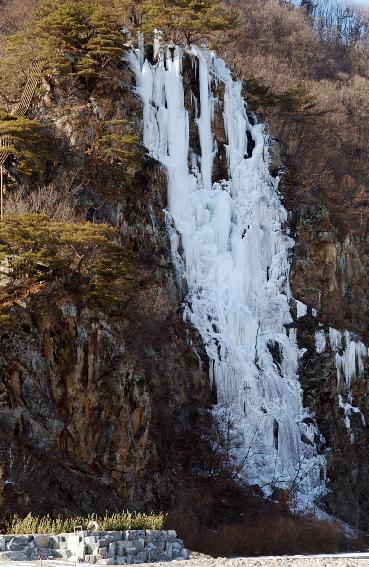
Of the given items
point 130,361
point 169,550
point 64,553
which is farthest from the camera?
point 130,361

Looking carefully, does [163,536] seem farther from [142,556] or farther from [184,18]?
[184,18]

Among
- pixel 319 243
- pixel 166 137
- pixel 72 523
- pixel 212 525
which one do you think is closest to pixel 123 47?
pixel 166 137

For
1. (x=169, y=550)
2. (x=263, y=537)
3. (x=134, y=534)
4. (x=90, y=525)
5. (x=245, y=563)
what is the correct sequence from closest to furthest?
(x=245, y=563) < (x=134, y=534) < (x=169, y=550) < (x=90, y=525) < (x=263, y=537)

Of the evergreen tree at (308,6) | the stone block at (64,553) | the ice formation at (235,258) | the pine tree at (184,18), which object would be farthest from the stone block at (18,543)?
the evergreen tree at (308,6)

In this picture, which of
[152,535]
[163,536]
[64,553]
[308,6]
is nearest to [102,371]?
[163,536]

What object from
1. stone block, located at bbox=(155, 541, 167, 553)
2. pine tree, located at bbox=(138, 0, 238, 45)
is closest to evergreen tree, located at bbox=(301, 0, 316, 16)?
pine tree, located at bbox=(138, 0, 238, 45)

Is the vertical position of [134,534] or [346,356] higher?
[346,356]

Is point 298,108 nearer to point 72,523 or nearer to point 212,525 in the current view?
point 212,525

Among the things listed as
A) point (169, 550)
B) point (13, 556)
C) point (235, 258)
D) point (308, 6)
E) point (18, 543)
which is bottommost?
point (13, 556)
